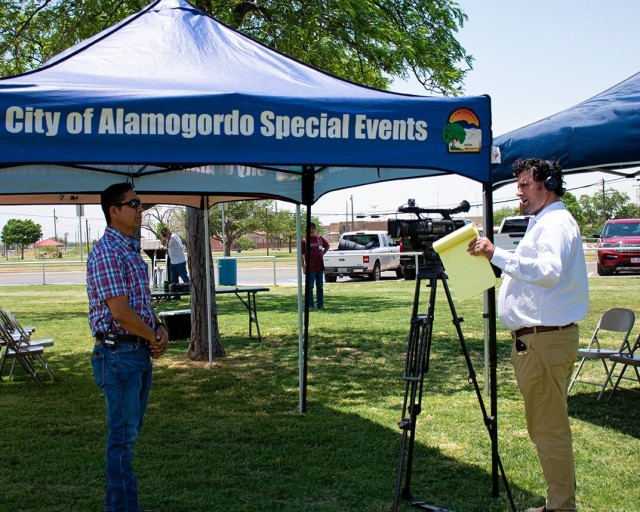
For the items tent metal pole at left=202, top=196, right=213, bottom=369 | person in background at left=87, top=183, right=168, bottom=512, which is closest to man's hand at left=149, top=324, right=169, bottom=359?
person in background at left=87, top=183, right=168, bottom=512

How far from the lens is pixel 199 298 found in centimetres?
1000

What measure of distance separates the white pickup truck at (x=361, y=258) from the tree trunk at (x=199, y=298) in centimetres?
1406

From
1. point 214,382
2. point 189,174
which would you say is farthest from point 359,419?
point 189,174

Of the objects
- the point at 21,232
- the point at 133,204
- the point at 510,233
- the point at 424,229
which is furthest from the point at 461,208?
the point at 21,232

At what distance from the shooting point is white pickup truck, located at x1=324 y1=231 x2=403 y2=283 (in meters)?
25.0

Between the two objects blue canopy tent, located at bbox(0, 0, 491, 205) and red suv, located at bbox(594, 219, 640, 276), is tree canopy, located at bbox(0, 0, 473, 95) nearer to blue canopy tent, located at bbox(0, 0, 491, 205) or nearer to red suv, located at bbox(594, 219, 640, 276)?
blue canopy tent, located at bbox(0, 0, 491, 205)

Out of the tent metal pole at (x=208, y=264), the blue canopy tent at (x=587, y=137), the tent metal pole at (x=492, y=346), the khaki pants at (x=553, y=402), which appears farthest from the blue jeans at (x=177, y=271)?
the khaki pants at (x=553, y=402)

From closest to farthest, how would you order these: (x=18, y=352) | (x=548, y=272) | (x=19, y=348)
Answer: (x=548, y=272) < (x=18, y=352) < (x=19, y=348)

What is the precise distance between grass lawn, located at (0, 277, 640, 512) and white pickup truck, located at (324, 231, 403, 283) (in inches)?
564

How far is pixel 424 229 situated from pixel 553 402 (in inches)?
46.0

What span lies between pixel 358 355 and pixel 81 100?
6428mm

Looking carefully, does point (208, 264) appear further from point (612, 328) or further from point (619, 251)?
point (619, 251)

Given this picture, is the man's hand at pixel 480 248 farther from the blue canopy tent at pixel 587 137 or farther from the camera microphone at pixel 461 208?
the blue canopy tent at pixel 587 137

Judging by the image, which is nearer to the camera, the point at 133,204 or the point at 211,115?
the point at 133,204
